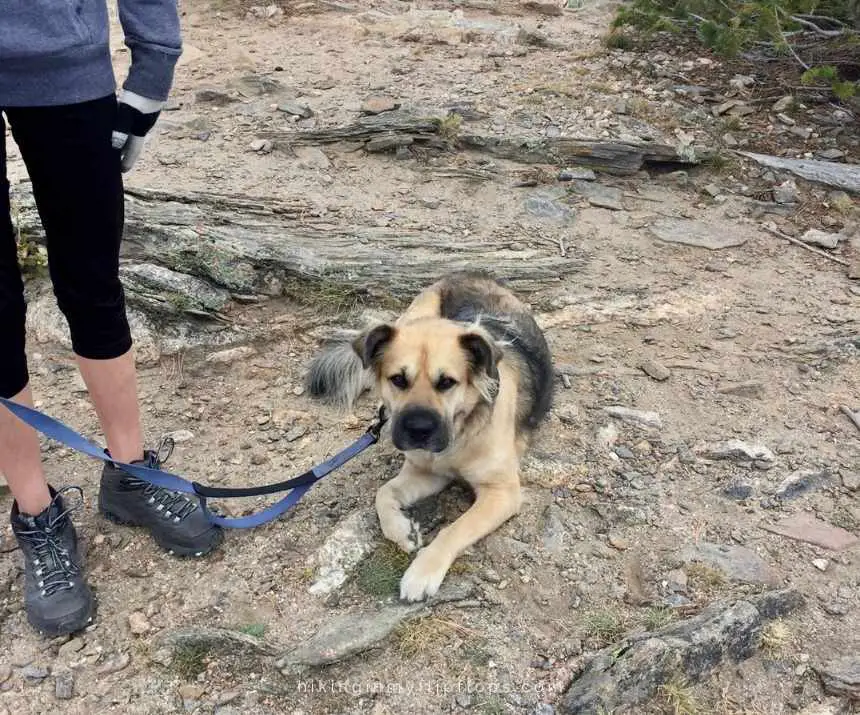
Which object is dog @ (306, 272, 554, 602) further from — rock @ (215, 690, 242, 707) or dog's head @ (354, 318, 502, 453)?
rock @ (215, 690, 242, 707)

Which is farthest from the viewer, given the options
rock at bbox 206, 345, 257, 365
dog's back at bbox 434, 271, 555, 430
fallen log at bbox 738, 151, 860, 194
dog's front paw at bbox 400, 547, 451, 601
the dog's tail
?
fallen log at bbox 738, 151, 860, 194

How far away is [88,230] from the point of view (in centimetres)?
272

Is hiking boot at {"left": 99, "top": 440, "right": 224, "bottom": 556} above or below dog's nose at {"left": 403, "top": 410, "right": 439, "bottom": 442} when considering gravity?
below

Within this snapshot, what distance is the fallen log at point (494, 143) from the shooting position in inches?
297

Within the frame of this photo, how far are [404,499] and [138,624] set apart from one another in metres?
1.34

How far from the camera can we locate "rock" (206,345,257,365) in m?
5.03

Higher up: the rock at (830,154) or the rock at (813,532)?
the rock at (830,154)

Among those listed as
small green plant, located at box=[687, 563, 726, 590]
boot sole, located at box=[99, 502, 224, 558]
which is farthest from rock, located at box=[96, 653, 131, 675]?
small green plant, located at box=[687, 563, 726, 590]

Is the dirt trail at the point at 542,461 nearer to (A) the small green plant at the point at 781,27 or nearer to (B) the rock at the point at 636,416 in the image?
(B) the rock at the point at 636,416

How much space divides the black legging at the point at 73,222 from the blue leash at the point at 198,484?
187 mm

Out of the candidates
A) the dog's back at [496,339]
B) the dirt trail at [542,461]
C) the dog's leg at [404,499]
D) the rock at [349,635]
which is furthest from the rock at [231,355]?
the rock at [349,635]

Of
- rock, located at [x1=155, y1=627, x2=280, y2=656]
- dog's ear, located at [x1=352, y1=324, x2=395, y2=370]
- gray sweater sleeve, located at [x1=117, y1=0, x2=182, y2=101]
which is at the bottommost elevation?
rock, located at [x1=155, y1=627, x2=280, y2=656]

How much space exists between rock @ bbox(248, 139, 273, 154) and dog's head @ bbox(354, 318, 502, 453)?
15.3 feet

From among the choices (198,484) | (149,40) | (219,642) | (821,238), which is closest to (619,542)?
(219,642)
